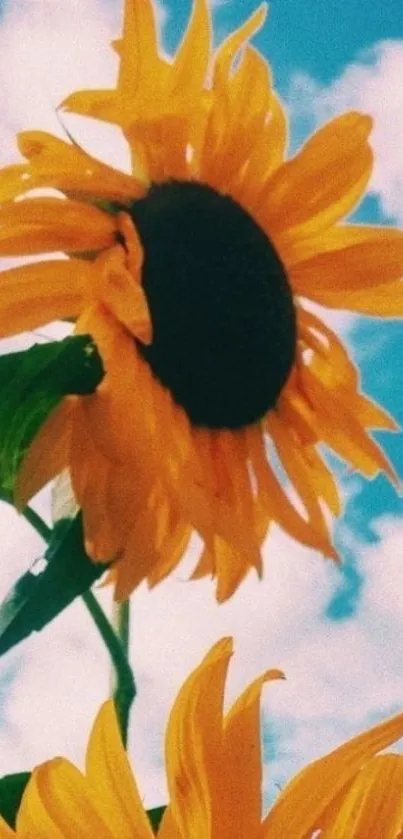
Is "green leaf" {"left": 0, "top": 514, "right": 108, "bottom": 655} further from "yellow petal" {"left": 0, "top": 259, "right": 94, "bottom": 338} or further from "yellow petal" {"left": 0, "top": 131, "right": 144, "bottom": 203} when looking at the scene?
"yellow petal" {"left": 0, "top": 131, "right": 144, "bottom": 203}

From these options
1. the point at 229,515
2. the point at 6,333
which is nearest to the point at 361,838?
the point at 229,515

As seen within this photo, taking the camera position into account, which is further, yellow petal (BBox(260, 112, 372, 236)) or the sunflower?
yellow petal (BBox(260, 112, 372, 236))

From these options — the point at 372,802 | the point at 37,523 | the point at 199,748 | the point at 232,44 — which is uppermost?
the point at 232,44

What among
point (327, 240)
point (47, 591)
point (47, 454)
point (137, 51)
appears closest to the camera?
point (47, 591)

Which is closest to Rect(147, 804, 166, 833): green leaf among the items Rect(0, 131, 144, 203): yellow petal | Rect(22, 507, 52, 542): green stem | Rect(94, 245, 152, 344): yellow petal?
Rect(22, 507, 52, 542): green stem

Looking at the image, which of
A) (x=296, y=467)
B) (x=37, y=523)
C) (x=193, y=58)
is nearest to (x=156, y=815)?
(x=37, y=523)

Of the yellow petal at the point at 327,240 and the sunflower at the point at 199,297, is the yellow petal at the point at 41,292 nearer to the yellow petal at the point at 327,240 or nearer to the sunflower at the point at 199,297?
the sunflower at the point at 199,297

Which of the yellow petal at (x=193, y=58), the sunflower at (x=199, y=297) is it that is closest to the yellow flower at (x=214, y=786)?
the sunflower at (x=199, y=297)

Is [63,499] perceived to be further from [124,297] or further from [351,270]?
[351,270]
